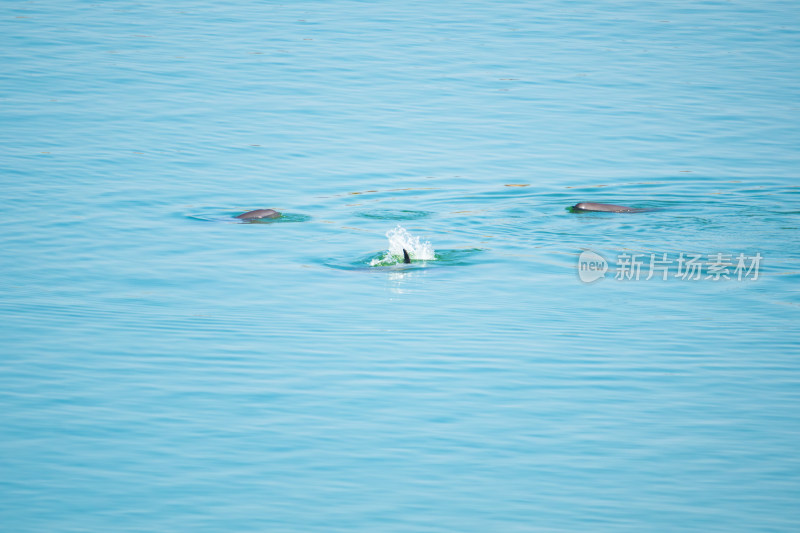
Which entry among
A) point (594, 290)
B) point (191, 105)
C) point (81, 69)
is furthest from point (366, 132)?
point (594, 290)

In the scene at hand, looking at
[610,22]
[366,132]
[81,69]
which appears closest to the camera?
[366,132]

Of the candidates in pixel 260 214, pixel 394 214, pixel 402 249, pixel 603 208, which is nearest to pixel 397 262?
pixel 402 249

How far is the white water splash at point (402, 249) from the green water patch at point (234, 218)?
229cm

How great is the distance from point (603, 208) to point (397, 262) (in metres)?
4.33

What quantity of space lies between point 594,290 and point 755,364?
324cm

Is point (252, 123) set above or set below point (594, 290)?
above

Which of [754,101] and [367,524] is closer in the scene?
[367,524]

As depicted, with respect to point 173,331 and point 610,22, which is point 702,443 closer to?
point 173,331

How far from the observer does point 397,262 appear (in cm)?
1773

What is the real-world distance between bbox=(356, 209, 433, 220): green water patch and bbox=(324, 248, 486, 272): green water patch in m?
1.91

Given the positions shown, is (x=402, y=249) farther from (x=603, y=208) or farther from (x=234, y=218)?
(x=603, y=208)

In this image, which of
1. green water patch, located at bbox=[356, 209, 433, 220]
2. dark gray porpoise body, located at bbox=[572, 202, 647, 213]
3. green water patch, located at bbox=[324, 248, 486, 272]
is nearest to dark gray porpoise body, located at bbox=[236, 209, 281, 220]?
green water patch, located at bbox=[356, 209, 433, 220]

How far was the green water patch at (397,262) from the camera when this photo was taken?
17.6 meters

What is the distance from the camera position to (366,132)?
26328mm
